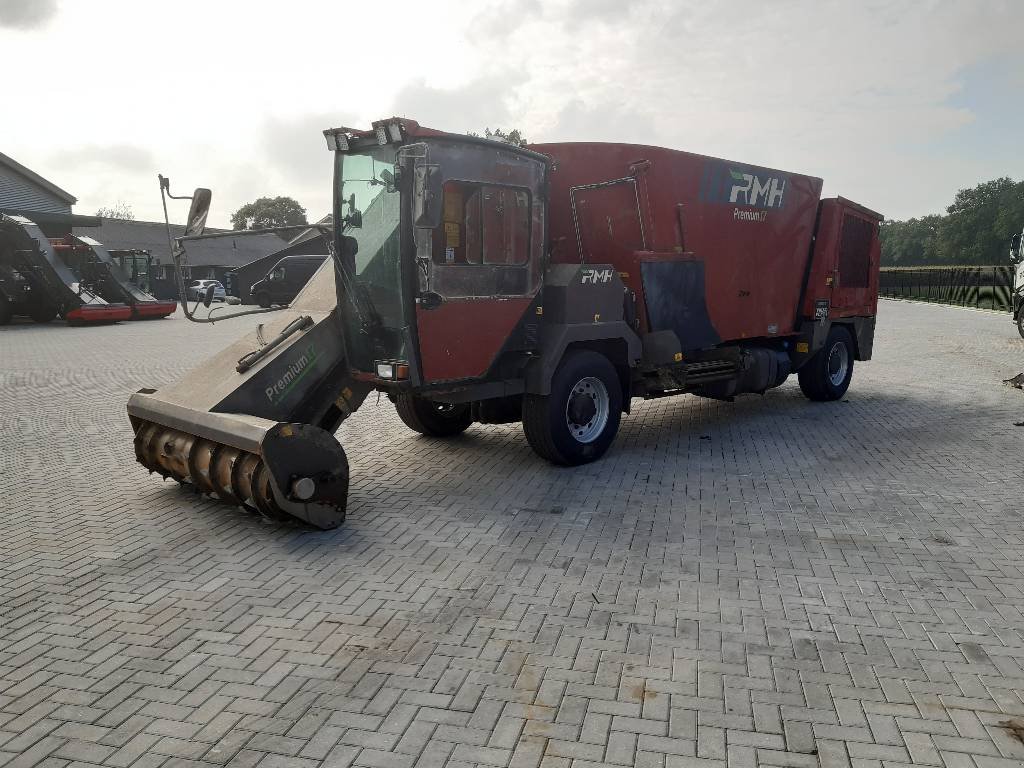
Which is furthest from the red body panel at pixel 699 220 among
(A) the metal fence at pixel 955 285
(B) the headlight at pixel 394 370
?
(A) the metal fence at pixel 955 285

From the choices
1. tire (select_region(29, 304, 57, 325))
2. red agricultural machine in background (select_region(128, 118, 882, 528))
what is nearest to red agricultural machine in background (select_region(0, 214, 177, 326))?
tire (select_region(29, 304, 57, 325))

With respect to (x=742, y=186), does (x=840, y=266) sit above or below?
below

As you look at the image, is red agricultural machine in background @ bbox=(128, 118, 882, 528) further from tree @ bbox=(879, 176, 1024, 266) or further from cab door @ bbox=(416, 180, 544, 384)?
tree @ bbox=(879, 176, 1024, 266)

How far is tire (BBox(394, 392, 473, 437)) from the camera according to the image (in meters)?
8.33

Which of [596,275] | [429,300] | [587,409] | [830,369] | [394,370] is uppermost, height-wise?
[596,275]

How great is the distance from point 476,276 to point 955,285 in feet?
116

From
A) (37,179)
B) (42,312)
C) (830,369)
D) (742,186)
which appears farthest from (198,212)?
(37,179)

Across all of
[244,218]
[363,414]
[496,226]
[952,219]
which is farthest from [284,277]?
[952,219]

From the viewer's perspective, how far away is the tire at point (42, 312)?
86.8 feet

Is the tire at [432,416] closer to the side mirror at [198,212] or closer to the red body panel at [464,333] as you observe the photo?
the red body panel at [464,333]

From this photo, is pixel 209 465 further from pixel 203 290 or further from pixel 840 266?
pixel 840 266

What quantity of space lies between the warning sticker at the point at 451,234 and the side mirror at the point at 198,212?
1.86 meters

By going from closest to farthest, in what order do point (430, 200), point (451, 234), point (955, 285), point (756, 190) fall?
point (430, 200)
point (451, 234)
point (756, 190)
point (955, 285)

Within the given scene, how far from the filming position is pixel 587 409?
7.48 meters
